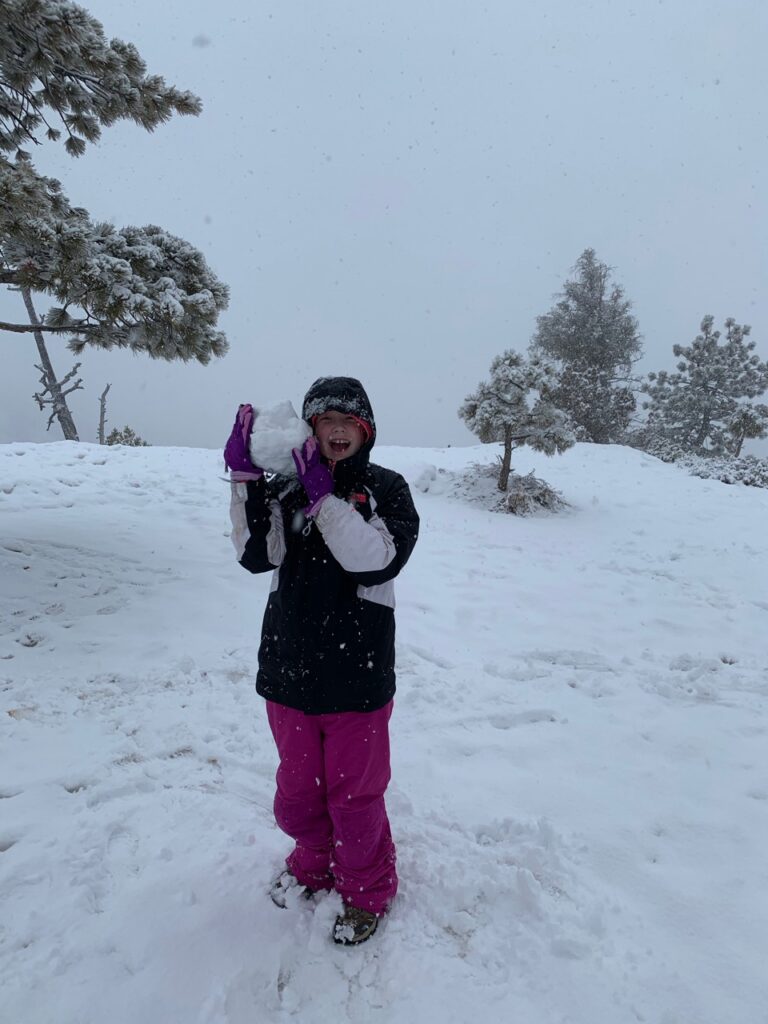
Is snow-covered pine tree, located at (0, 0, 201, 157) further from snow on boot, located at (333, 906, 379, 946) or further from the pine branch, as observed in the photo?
snow on boot, located at (333, 906, 379, 946)

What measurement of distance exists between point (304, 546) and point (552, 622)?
438 cm

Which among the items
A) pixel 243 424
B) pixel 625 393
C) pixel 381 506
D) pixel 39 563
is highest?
pixel 625 393

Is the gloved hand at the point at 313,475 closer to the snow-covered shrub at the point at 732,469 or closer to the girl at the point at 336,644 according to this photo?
the girl at the point at 336,644

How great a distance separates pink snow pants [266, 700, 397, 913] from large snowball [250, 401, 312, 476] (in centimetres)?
98

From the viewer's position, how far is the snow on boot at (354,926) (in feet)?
6.98

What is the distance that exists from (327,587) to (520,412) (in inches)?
408

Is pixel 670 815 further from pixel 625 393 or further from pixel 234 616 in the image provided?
pixel 625 393

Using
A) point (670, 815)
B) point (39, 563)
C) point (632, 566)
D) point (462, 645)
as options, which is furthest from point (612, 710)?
point (39, 563)

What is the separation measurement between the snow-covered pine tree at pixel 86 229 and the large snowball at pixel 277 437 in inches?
120

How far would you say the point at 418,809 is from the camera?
2904mm

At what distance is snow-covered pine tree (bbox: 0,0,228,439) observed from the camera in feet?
12.9

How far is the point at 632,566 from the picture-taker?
806 centimetres

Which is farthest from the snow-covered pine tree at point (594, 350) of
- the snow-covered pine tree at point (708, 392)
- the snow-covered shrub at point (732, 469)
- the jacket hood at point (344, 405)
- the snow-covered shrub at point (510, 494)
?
the jacket hood at point (344, 405)

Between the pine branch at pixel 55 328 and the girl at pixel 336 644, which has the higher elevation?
the pine branch at pixel 55 328
